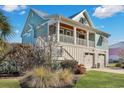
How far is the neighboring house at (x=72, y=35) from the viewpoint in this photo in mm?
16094

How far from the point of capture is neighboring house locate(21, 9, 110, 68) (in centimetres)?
1609

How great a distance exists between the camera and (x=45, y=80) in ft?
37.7

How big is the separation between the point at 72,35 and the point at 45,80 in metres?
7.69

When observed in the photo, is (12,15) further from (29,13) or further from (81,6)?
(81,6)

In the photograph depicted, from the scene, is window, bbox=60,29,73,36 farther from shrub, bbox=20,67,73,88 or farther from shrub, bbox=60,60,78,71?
shrub, bbox=20,67,73,88

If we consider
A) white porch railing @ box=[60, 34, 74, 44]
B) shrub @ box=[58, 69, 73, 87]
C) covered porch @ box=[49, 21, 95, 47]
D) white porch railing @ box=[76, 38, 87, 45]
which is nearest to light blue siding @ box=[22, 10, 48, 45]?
covered porch @ box=[49, 21, 95, 47]

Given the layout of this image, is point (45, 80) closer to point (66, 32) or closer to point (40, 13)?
point (40, 13)

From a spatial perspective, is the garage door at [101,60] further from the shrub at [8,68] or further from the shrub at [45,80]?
the shrub at [45,80]

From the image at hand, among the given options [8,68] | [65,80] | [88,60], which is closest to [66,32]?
[88,60]

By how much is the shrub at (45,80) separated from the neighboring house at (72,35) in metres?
4.13

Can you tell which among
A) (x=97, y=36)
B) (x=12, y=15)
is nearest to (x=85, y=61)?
(x=97, y=36)
